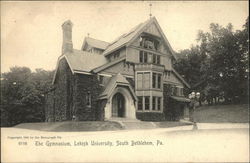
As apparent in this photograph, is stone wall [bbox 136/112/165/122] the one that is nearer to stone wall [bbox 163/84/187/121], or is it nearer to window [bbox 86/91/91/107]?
stone wall [bbox 163/84/187/121]

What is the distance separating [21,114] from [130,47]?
10339 mm

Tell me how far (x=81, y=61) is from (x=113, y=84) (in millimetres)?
3124

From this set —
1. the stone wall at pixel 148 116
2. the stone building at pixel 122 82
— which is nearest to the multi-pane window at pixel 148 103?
the stone building at pixel 122 82

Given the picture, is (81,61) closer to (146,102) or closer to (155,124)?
(146,102)

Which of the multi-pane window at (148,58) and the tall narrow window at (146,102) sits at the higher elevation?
the multi-pane window at (148,58)

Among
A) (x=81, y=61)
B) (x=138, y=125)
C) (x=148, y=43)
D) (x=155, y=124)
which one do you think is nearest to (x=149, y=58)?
(x=148, y=43)

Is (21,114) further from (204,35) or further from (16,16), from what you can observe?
(204,35)

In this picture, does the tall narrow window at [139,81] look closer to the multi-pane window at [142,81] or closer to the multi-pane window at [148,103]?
the multi-pane window at [142,81]

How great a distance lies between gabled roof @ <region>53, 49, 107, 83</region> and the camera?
16109 mm

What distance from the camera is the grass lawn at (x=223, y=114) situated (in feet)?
34.4

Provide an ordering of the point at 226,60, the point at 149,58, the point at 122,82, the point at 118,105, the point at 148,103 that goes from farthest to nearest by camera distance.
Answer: the point at 149,58 < the point at 148,103 < the point at 118,105 < the point at 122,82 < the point at 226,60

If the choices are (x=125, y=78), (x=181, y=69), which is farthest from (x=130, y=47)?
(x=181, y=69)

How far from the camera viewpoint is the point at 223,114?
1451 centimetres

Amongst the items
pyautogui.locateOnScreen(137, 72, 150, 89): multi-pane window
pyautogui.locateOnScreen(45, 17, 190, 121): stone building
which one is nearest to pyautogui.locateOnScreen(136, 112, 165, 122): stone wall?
pyautogui.locateOnScreen(45, 17, 190, 121): stone building
